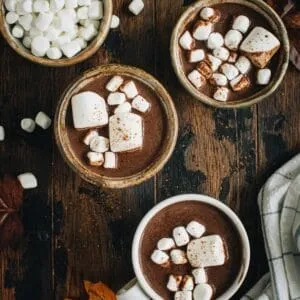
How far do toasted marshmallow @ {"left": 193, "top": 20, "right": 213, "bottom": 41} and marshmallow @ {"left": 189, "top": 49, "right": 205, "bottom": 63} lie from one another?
30mm

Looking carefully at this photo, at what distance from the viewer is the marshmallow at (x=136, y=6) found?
1.70m

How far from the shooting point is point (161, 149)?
1.58m

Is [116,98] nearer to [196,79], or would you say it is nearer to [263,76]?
[196,79]

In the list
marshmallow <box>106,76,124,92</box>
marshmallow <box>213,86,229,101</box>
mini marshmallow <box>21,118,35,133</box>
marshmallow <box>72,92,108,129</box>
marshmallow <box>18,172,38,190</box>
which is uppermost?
marshmallow <box>106,76,124,92</box>

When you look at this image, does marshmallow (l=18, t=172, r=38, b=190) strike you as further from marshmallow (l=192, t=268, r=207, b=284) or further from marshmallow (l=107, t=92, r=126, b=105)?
marshmallow (l=192, t=268, r=207, b=284)

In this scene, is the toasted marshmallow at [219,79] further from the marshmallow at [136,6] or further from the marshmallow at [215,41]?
the marshmallow at [136,6]

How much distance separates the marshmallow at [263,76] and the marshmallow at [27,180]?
2.11 ft

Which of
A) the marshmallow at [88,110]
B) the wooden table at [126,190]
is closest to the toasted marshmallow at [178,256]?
the wooden table at [126,190]

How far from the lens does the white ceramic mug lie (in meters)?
1.61

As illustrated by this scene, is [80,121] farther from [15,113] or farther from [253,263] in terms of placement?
[253,263]

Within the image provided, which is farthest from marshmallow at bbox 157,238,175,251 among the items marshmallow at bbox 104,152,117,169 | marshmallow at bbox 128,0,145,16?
marshmallow at bbox 128,0,145,16


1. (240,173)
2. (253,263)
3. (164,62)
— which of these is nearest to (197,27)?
(164,62)

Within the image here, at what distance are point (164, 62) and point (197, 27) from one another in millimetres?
169

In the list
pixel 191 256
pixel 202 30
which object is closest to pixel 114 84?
pixel 202 30
